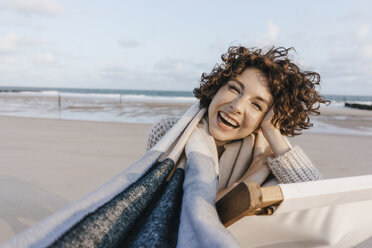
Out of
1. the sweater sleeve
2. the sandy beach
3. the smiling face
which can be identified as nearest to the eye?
the smiling face

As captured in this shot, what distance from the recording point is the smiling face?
189 centimetres

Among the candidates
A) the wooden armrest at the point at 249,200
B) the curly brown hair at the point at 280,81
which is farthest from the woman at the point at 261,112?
the wooden armrest at the point at 249,200

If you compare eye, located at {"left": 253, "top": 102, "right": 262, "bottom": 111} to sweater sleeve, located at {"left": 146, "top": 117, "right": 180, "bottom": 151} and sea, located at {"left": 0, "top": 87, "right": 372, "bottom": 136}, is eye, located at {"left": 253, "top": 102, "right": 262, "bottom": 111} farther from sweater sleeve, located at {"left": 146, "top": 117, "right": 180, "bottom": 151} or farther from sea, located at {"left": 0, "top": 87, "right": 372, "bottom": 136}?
sea, located at {"left": 0, "top": 87, "right": 372, "bottom": 136}

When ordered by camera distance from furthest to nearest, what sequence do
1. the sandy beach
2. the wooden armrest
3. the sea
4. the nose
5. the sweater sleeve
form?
the sea → the sandy beach → the sweater sleeve → the nose → the wooden armrest

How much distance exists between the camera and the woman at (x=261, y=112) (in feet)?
6.06

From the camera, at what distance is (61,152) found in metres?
6.19

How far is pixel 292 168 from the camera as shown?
1771mm

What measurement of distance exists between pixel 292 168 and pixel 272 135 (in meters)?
0.28

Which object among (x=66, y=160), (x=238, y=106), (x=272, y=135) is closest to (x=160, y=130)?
(x=238, y=106)

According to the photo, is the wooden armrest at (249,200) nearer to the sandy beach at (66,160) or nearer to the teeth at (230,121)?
the teeth at (230,121)

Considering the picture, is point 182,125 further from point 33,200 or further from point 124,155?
point 124,155

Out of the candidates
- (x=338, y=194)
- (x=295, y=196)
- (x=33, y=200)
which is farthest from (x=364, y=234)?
(x=33, y=200)

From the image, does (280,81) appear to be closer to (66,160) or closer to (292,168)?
(292,168)

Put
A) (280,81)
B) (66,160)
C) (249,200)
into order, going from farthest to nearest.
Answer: (66,160)
(280,81)
(249,200)
